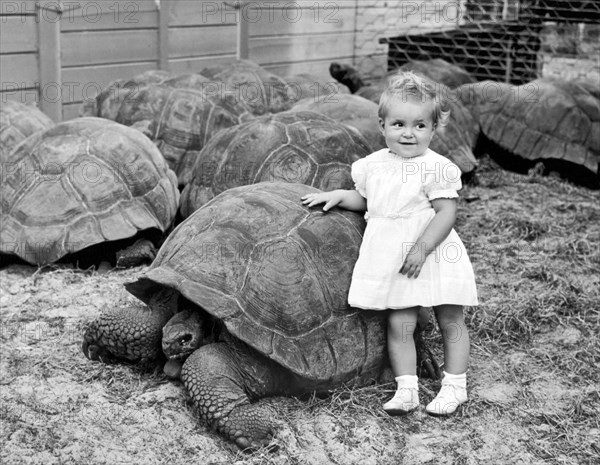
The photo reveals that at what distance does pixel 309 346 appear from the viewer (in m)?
3.03

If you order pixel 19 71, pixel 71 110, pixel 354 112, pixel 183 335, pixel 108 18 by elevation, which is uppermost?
pixel 108 18

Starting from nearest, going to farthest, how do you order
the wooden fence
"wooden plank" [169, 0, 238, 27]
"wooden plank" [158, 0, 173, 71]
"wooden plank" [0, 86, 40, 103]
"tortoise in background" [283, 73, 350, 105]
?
A: "wooden plank" [0, 86, 40, 103] → the wooden fence → "tortoise in background" [283, 73, 350, 105] → "wooden plank" [158, 0, 173, 71] → "wooden plank" [169, 0, 238, 27]

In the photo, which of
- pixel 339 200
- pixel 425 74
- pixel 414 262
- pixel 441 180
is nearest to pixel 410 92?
pixel 441 180

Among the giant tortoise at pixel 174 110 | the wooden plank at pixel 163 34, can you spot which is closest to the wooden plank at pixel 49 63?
the giant tortoise at pixel 174 110

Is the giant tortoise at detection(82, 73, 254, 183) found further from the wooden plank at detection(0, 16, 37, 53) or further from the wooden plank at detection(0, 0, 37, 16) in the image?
the wooden plank at detection(0, 0, 37, 16)

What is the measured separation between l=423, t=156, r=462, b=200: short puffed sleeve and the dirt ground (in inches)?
29.8

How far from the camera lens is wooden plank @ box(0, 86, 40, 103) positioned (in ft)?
20.4

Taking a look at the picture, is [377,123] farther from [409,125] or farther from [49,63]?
[49,63]

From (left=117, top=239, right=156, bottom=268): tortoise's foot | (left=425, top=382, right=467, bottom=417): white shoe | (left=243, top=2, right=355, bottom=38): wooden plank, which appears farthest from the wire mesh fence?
(left=425, top=382, right=467, bottom=417): white shoe

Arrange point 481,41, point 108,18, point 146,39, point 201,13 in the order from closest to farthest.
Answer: point 108,18, point 146,39, point 201,13, point 481,41

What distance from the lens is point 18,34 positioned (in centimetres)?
624

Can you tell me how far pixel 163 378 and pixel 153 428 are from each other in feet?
Answer: 1.13

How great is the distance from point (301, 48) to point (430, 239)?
6387mm

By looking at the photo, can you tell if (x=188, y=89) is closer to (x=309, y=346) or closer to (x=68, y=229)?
(x=68, y=229)
